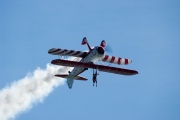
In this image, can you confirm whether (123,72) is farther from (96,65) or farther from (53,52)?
(53,52)

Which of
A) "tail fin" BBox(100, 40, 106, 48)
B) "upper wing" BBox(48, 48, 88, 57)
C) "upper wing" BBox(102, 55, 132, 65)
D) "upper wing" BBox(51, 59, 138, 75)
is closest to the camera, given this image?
"upper wing" BBox(51, 59, 138, 75)

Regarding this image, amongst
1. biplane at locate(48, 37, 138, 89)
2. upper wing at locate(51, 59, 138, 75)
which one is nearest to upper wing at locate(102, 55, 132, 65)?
biplane at locate(48, 37, 138, 89)

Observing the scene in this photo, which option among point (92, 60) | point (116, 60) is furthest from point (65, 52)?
point (116, 60)

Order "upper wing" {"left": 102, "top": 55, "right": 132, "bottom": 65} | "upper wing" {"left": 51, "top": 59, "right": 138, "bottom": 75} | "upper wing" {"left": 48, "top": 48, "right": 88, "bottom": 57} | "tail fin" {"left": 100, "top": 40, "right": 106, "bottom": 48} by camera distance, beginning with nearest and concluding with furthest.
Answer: "upper wing" {"left": 51, "top": 59, "right": 138, "bottom": 75}, "upper wing" {"left": 48, "top": 48, "right": 88, "bottom": 57}, "tail fin" {"left": 100, "top": 40, "right": 106, "bottom": 48}, "upper wing" {"left": 102, "top": 55, "right": 132, "bottom": 65}

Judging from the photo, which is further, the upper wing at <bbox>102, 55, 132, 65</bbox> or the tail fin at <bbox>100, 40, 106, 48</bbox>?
the upper wing at <bbox>102, 55, 132, 65</bbox>

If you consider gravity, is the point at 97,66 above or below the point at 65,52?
below

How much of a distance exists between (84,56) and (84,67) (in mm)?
4145

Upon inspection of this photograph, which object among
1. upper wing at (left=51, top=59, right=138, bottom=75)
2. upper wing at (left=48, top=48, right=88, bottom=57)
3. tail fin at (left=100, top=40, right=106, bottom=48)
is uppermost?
tail fin at (left=100, top=40, right=106, bottom=48)

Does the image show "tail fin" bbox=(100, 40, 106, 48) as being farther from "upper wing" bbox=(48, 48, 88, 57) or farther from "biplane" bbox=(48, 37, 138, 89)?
"upper wing" bbox=(48, 48, 88, 57)

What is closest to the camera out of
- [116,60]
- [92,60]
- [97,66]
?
[97,66]

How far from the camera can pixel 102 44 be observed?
7012 cm

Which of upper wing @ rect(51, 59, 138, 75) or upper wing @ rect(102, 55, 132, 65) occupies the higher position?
upper wing @ rect(102, 55, 132, 65)

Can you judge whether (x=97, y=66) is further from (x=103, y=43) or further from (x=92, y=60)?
(x=103, y=43)

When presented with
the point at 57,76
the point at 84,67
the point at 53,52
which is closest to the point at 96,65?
the point at 84,67
